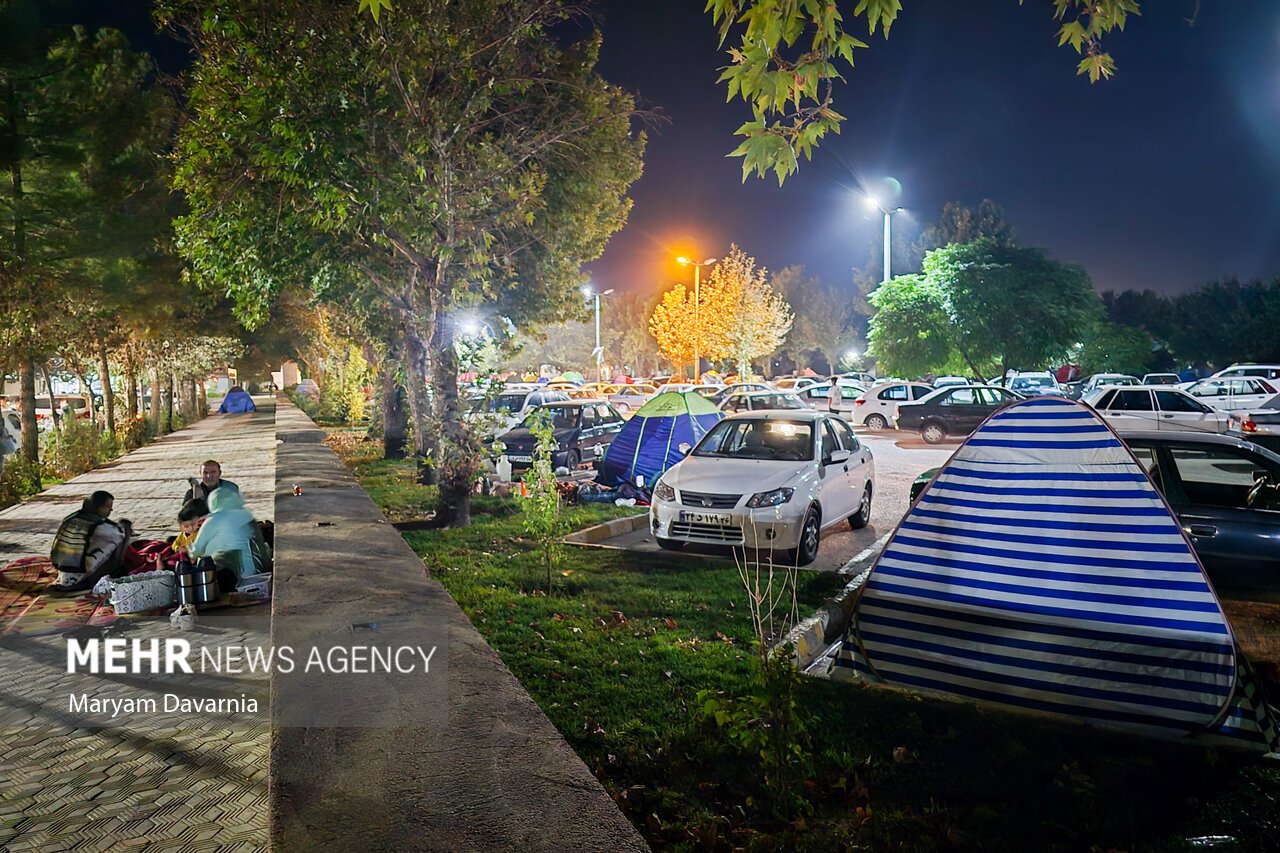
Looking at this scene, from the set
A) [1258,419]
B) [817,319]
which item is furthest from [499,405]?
[817,319]

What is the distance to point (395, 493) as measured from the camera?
1409cm

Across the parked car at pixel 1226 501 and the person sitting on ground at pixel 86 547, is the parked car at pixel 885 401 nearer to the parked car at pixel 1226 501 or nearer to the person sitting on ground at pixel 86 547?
the parked car at pixel 1226 501

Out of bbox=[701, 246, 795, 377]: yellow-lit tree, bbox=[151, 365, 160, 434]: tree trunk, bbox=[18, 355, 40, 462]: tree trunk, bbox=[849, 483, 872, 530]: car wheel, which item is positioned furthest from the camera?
bbox=[701, 246, 795, 377]: yellow-lit tree

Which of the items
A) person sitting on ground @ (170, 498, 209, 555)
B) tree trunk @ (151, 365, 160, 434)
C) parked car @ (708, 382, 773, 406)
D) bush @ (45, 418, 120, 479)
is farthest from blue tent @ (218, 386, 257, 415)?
person sitting on ground @ (170, 498, 209, 555)

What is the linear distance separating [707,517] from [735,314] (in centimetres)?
4236

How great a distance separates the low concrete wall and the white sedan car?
3.14 meters

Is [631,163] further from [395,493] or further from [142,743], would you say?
[142,743]

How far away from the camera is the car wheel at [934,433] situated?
23531 millimetres

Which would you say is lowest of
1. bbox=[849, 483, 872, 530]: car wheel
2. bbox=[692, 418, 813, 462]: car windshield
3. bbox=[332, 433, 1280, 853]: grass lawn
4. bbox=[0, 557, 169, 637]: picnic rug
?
bbox=[0, 557, 169, 637]: picnic rug

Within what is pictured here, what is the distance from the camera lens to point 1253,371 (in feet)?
112

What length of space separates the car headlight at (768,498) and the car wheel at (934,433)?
16656 millimetres

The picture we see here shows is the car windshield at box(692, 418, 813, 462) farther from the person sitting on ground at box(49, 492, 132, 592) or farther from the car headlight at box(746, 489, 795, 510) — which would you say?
the person sitting on ground at box(49, 492, 132, 592)

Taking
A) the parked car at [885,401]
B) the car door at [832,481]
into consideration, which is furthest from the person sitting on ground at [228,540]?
the parked car at [885,401]

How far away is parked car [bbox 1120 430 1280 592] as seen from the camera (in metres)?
6.28
